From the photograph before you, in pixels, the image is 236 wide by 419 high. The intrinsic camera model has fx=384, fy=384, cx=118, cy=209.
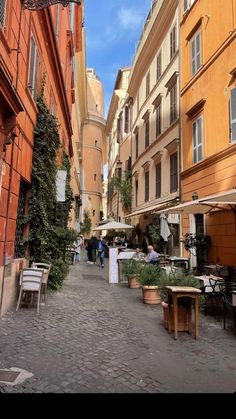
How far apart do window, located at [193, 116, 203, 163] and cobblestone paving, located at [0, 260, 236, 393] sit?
7.79m

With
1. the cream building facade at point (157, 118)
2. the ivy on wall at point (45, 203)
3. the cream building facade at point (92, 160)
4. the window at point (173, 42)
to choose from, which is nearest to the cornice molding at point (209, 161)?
the cream building facade at point (157, 118)

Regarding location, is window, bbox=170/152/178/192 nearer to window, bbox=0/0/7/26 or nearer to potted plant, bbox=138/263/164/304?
potted plant, bbox=138/263/164/304

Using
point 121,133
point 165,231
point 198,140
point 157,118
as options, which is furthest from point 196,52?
point 121,133

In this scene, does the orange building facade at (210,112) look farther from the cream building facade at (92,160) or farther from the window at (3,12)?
the cream building facade at (92,160)

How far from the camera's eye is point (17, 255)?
29.4ft

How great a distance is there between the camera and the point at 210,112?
13.5m

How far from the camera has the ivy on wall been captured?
9758 millimetres

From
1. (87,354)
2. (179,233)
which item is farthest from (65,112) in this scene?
(87,354)

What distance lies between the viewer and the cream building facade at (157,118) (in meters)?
18.0

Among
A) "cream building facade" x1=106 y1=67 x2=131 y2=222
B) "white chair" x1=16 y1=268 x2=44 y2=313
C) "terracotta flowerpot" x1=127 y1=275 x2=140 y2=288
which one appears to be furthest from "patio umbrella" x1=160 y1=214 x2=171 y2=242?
"cream building facade" x1=106 y1=67 x2=131 y2=222

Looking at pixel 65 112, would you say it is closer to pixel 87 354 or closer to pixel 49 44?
pixel 49 44

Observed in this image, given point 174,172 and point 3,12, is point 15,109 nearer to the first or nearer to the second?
point 3,12

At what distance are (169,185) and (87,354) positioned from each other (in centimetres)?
1389

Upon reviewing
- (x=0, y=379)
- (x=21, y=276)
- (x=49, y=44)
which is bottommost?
(x=0, y=379)
